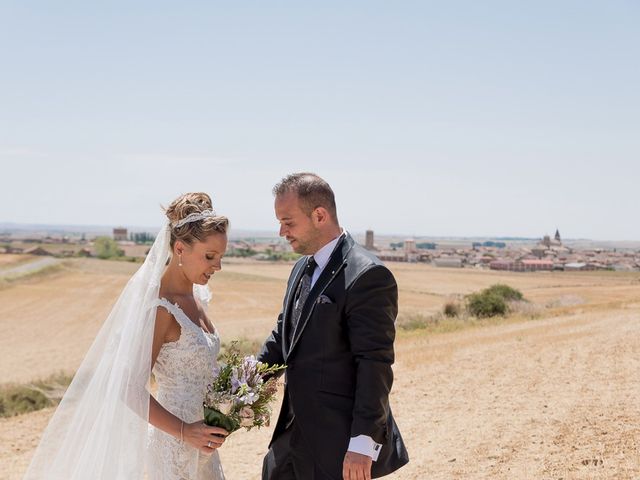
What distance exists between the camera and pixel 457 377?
14.2 metres

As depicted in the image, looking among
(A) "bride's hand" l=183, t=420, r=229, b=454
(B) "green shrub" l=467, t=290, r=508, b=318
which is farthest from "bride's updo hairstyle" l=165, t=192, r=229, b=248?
(B) "green shrub" l=467, t=290, r=508, b=318

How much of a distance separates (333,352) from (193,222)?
1068 millimetres

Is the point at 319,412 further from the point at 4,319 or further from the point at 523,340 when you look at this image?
the point at 4,319

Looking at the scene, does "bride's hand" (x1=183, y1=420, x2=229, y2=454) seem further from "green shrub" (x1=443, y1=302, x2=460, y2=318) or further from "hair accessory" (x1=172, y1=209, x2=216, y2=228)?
"green shrub" (x1=443, y1=302, x2=460, y2=318)

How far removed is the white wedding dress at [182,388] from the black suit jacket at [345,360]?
534mm

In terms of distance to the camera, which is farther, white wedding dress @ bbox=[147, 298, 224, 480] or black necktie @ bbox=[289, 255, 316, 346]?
white wedding dress @ bbox=[147, 298, 224, 480]

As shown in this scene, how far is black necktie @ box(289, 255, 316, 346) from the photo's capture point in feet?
13.2

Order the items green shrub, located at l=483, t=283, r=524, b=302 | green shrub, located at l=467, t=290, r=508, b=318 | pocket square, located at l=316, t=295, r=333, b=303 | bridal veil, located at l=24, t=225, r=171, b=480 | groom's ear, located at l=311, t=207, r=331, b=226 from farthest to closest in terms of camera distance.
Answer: green shrub, located at l=483, t=283, r=524, b=302
green shrub, located at l=467, t=290, r=508, b=318
bridal veil, located at l=24, t=225, r=171, b=480
groom's ear, located at l=311, t=207, r=331, b=226
pocket square, located at l=316, t=295, r=333, b=303

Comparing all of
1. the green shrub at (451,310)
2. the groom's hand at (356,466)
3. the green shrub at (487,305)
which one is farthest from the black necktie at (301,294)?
the green shrub at (451,310)

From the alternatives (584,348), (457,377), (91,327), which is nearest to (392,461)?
(457,377)

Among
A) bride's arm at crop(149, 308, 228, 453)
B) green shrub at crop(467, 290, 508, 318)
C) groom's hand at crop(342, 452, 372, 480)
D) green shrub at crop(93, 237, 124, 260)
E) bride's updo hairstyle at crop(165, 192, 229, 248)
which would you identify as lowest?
green shrub at crop(93, 237, 124, 260)

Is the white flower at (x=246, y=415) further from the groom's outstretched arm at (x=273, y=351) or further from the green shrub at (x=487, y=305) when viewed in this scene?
the green shrub at (x=487, y=305)

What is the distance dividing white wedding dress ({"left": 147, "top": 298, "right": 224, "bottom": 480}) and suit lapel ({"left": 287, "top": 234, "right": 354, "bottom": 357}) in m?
0.55

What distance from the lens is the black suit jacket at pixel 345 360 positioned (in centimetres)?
367
